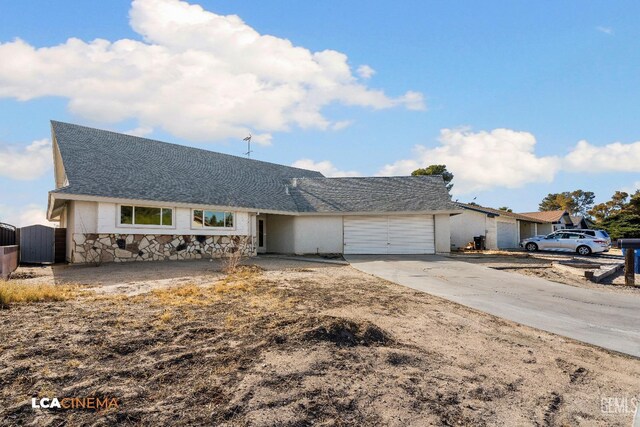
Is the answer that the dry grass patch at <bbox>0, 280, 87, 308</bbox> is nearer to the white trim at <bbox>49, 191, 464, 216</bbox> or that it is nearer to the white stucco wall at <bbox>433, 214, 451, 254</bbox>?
the white trim at <bbox>49, 191, 464, 216</bbox>

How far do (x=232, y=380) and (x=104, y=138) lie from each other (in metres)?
20.9

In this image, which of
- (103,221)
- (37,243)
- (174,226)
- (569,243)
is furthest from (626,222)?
(37,243)

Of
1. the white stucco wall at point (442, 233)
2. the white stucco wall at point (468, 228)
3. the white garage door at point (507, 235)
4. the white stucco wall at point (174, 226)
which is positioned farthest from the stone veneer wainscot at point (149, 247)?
the white garage door at point (507, 235)

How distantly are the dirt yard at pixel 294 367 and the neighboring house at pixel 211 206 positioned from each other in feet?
33.2

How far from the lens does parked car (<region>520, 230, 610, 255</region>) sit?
84.0ft

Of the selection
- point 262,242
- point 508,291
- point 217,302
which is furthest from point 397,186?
point 217,302

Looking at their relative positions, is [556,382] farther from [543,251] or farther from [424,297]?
[543,251]

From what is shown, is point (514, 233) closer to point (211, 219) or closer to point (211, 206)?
point (211, 219)

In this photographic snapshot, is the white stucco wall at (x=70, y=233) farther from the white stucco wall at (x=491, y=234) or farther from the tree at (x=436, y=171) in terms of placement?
the tree at (x=436, y=171)

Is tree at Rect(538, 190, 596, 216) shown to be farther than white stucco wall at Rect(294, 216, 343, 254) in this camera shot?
Yes
